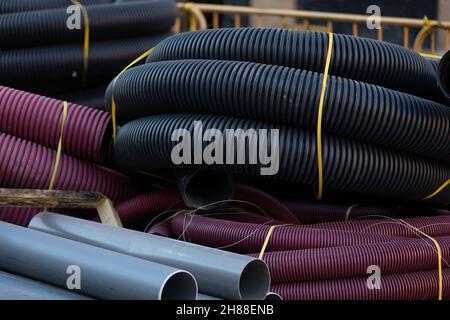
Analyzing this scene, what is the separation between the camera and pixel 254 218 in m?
3.20

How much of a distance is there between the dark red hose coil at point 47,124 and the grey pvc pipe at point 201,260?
636mm

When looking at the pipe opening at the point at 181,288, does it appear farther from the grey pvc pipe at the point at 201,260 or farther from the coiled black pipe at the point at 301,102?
the coiled black pipe at the point at 301,102

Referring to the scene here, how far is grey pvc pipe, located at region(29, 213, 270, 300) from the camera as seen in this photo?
2.36 m

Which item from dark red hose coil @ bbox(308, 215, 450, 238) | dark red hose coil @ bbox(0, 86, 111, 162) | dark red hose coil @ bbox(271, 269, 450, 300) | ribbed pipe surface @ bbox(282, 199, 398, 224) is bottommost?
dark red hose coil @ bbox(271, 269, 450, 300)

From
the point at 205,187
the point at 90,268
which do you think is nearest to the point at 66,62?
the point at 205,187

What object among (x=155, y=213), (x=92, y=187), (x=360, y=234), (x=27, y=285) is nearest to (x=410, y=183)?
(x=360, y=234)

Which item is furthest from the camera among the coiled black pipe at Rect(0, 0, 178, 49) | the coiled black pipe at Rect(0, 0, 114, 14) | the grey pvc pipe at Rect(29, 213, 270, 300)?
the coiled black pipe at Rect(0, 0, 114, 14)

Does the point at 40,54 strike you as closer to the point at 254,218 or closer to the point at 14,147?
the point at 14,147

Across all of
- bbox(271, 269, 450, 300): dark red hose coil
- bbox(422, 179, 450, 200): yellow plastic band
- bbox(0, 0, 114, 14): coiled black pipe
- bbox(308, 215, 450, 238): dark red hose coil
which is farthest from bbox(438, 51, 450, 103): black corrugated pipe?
bbox(0, 0, 114, 14): coiled black pipe

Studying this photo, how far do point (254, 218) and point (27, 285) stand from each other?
103 cm

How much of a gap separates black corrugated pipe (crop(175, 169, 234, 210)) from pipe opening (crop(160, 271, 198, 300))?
0.84m

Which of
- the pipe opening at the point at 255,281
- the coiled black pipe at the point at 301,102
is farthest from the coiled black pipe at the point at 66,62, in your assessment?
the pipe opening at the point at 255,281

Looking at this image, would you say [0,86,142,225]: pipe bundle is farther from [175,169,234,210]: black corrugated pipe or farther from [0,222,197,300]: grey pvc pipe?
[0,222,197,300]: grey pvc pipe

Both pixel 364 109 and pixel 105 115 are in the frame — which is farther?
pixel 105 115
